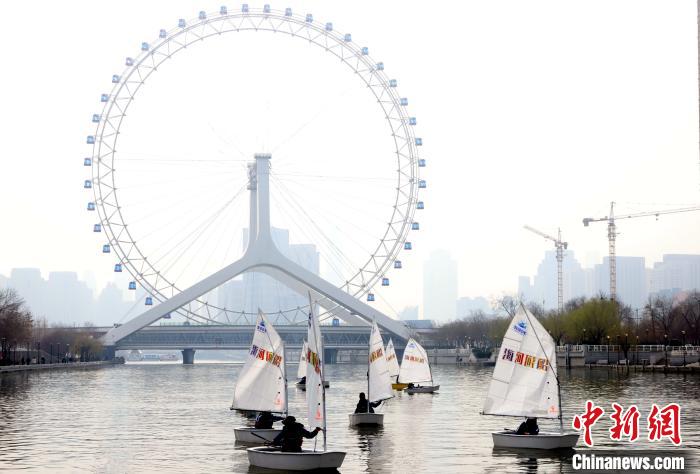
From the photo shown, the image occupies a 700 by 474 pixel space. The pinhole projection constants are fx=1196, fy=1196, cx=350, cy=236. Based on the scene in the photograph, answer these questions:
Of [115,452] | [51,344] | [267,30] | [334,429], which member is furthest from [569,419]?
[51,344]

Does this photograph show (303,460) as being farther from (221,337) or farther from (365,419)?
(221,337)

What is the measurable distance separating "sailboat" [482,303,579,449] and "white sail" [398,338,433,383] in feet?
141

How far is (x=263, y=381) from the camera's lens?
44375mm

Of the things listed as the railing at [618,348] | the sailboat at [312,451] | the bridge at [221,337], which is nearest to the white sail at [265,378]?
the sailboat at [312,451]

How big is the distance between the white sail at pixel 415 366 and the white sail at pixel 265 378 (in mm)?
43701

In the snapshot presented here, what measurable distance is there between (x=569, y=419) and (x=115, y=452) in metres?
22.1

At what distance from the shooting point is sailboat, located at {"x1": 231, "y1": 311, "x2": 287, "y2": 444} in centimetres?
4381

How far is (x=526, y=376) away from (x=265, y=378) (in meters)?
9.67

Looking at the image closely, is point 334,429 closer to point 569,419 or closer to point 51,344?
point 569,419

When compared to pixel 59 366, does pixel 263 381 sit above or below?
above

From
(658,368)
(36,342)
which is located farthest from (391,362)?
(36,342)

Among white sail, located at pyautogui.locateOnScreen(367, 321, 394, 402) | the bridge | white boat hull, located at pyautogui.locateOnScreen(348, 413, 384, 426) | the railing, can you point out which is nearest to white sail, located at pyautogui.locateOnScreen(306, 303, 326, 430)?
white boat hull, located at pyautogui.locateOnScreen(348, 413, 384, 426)

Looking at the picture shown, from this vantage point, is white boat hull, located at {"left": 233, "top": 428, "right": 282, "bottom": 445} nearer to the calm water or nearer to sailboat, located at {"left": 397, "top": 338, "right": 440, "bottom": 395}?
the calm water

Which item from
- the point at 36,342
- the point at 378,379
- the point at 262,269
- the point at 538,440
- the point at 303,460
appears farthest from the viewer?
the point at 36,342
